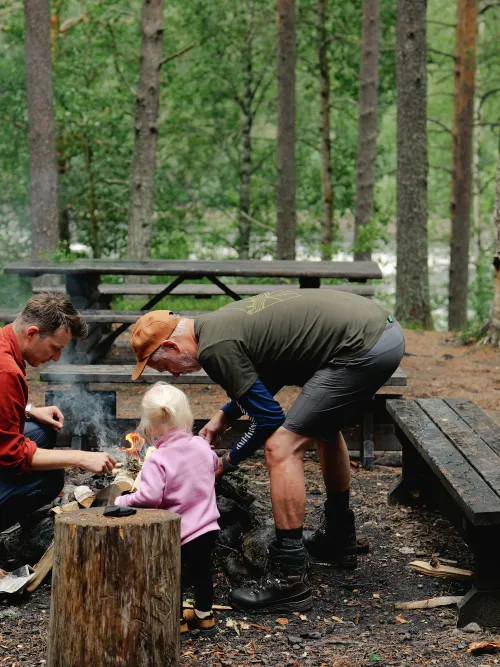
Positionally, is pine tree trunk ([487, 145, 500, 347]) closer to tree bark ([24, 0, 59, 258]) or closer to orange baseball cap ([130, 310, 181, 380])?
orange baseball cap ([130, 310, 181, 380])

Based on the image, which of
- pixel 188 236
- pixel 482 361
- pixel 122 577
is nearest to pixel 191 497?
pixel 122 577

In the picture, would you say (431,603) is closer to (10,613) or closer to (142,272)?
(10,613)

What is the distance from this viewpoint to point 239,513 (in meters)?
4.73

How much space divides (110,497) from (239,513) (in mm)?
786

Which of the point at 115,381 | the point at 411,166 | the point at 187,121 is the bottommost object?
the point at 115,381

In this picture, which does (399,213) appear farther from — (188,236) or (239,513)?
(239,513)

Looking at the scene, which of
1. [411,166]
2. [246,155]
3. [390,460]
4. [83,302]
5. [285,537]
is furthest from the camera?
[246,155]

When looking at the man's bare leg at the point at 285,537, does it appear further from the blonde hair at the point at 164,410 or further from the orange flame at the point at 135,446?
the orange flame at the point at 135,446

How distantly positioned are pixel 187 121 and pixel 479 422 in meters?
16.5

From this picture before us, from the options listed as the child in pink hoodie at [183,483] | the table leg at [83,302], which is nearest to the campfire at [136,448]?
the child in pink hoodie at [183,483]

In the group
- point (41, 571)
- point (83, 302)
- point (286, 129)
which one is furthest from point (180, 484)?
point (286, 129)

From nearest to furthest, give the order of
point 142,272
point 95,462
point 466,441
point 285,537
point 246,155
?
point 95,462
point 285,537
point 466,441
point 142,272
point 246,155

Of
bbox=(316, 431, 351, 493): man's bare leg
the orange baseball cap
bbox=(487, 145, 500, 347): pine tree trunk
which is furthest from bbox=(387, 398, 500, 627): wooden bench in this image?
bbox=(487, 145, 500, 347): pine tree trunk

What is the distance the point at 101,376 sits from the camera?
6.44 meters
